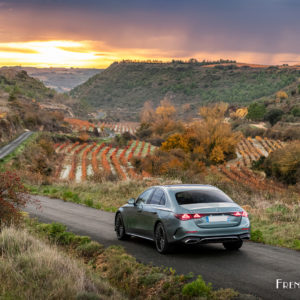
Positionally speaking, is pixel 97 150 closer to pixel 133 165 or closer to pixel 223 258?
pixel 133 165

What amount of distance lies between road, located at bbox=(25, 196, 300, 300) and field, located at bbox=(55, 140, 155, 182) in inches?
1213

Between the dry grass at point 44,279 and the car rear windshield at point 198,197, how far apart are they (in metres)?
2.84

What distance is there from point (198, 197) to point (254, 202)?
464 inches

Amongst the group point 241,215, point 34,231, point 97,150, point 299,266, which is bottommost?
point 97,150

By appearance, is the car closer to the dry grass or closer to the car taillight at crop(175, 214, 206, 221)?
the car taillight at crop(175, 214, 206, 221)

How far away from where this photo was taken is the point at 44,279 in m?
7.47

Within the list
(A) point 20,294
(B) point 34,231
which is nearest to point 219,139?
(B) point 34,231

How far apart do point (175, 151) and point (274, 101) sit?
94.7m

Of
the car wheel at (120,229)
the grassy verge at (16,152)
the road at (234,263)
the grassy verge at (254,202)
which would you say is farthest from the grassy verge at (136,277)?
the grassy verge at (16,152)

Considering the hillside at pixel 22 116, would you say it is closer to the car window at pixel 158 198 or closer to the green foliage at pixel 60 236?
the green foliage at pixel 60 236

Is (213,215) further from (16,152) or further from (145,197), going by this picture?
(16,152)

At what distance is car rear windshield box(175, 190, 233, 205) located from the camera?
404 inches

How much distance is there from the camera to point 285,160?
4700cm

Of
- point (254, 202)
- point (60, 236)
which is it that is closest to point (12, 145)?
point (254, 202)
